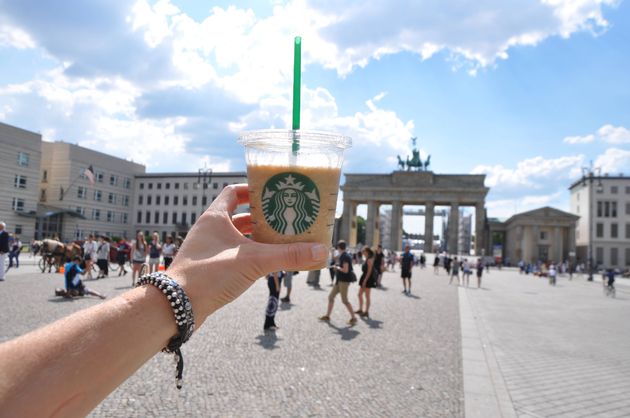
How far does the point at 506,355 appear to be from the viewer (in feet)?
28.7

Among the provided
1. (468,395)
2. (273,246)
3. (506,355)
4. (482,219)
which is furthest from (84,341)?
(482,219)

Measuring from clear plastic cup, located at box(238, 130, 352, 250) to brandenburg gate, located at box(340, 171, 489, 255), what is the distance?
80374 millimetres

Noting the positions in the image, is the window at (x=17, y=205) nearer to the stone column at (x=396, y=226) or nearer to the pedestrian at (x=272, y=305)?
the pedestrian at (x=272, y=305)

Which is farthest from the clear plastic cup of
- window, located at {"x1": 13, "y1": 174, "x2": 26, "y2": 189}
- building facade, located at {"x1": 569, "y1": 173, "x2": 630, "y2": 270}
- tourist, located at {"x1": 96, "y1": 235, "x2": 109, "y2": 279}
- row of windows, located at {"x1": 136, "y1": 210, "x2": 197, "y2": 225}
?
building facade, located at {"x1": 569, "y1": 173, "x2": 630, "y2": 270}

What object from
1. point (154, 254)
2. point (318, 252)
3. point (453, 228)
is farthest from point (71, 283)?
point (453, 228)

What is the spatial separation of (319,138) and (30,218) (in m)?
59.6

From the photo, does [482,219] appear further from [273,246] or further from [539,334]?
[273,246]

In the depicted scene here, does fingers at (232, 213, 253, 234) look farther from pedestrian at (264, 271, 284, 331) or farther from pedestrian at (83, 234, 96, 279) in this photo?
pedestrian at (83, 234, 96, 279)

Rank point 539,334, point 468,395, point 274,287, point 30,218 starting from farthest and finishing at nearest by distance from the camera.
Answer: point 30,218
point 539,334
point 274,287
point 468,395

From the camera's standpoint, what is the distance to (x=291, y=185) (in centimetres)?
212

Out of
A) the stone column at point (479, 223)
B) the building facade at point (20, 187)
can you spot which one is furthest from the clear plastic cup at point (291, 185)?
→ the stone column at point (479, 223)

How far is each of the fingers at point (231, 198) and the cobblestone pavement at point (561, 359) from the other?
5.15m

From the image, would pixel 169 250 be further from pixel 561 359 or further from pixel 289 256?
pixel 289 256

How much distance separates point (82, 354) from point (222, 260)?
61 centimetres
